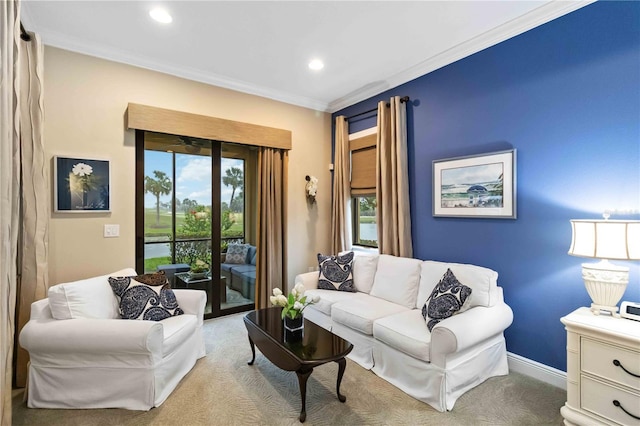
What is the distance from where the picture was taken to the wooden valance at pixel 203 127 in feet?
10.9

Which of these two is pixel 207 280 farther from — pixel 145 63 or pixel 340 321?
pixel 145 63

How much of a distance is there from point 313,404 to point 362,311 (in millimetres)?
915

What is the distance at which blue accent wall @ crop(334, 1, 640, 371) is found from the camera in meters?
2.21

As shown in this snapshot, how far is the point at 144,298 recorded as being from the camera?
8.67 feet

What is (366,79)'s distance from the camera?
153 inches

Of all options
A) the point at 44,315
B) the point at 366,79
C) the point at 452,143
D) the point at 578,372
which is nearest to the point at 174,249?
the point at 44,315

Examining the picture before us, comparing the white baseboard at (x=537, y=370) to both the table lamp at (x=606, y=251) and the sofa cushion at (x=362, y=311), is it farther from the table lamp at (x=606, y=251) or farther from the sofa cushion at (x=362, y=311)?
the sofa cushion at (x=362, y=311)

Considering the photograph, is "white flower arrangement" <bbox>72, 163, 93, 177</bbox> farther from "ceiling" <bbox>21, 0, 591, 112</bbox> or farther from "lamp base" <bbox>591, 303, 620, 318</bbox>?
"lamp base" <bbox>591, 303, 620, 318</bbox>

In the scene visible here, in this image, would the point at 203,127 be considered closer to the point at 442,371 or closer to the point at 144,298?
the point at 144,298

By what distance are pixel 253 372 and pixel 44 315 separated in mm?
1658

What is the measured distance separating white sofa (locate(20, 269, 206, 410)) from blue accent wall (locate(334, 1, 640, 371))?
9.49 feet

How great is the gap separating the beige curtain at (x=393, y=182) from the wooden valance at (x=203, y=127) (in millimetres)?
1368

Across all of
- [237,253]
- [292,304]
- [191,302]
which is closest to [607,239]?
[292,304]

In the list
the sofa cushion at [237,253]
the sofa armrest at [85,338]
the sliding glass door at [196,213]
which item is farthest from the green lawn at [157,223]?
the sofa armrest at [85,338]
